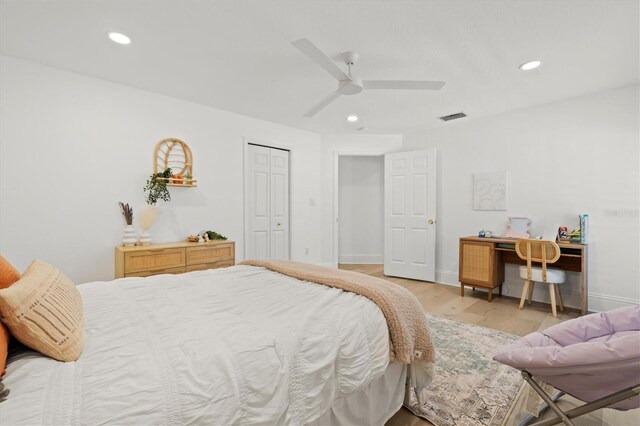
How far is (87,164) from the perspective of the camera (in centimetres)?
311

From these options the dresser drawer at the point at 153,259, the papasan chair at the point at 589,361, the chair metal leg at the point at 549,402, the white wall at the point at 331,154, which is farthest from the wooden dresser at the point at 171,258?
the chair metal leg at the point at 549,402

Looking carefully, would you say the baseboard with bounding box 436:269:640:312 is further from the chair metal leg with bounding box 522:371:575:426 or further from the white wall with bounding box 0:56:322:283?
the white wall with bounding box 0:56:322:283

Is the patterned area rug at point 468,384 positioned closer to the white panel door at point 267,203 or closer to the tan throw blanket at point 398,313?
the tan throw blanket at point 398,313

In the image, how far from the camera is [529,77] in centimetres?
309

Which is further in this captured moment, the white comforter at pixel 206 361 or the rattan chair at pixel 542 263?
the rattan chair at pixel 542 263

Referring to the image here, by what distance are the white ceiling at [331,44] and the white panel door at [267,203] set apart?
3.95 feet

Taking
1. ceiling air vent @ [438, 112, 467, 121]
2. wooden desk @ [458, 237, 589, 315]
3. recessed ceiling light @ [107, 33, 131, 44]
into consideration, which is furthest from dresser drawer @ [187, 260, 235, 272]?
ceiling air vent @ [438, 112, 467, 121]

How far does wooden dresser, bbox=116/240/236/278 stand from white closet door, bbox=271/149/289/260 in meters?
1.23

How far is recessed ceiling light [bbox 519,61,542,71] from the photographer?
9.12 feet

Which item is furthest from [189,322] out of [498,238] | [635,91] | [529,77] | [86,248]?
[635,91]

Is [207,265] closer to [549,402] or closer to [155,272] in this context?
[155,272]

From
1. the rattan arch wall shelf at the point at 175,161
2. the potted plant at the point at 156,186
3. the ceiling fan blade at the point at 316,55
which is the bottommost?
the potted plant at the point at 156,186

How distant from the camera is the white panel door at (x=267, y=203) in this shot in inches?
180

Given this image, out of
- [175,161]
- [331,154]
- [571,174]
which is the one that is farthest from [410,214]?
[175,161]
